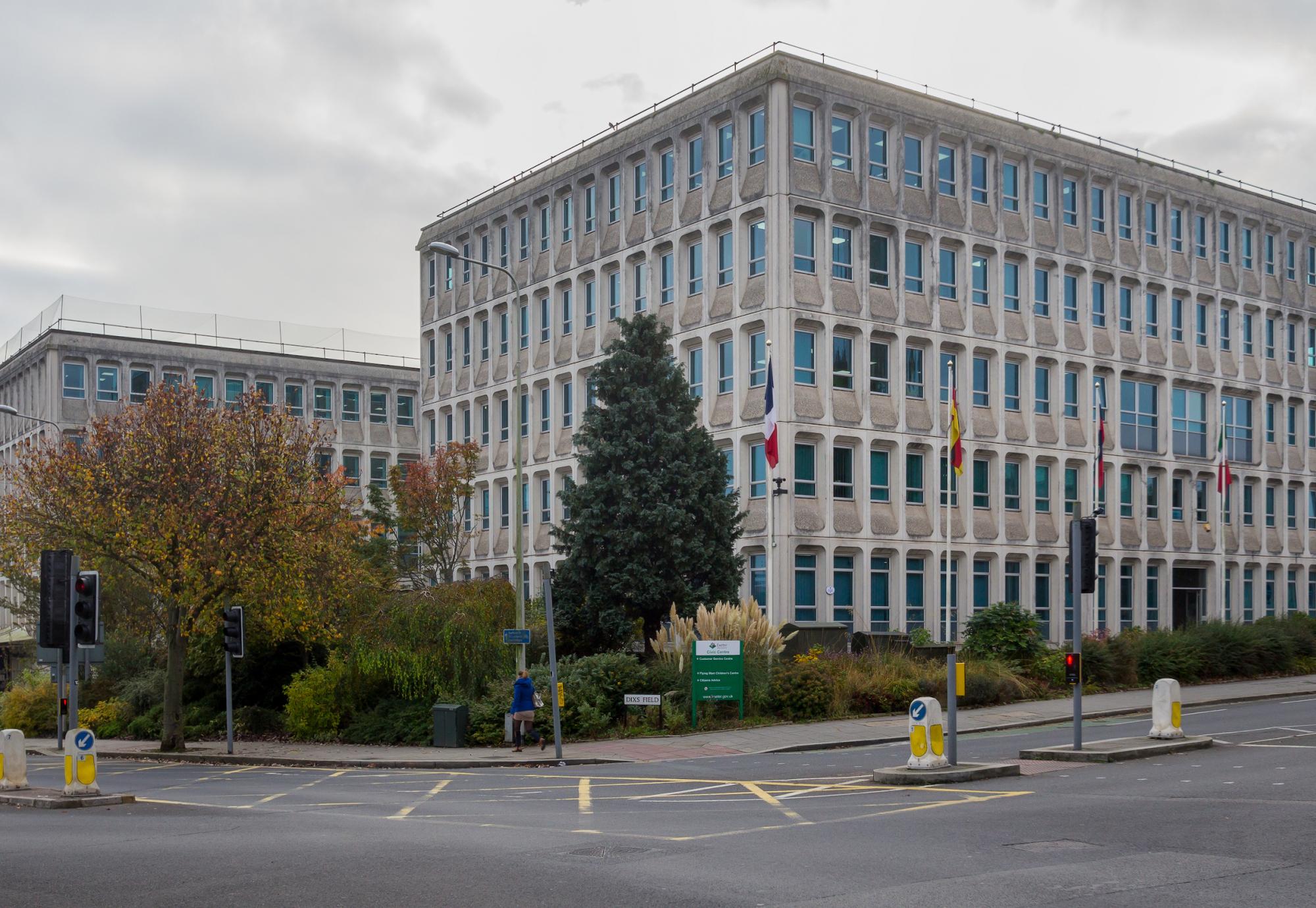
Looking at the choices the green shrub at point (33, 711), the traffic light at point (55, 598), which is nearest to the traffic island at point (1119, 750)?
the traffic light at point (55, 598)

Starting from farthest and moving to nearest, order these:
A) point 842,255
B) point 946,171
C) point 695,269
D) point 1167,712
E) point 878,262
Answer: point 946,171 < point 695,269 < point 878,262 < point 842,255 < point 1167,712

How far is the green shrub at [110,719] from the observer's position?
128 feet

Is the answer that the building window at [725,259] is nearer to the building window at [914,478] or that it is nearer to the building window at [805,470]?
the building window at [805,470]

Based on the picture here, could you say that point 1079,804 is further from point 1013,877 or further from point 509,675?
point 509,675

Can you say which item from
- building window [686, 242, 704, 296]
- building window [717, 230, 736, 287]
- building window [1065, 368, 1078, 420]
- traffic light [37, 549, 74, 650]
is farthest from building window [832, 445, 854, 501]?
traffic light [37, 549, 74, 650]

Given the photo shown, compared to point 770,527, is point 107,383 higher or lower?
higher

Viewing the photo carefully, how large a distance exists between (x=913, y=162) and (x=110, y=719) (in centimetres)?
2962

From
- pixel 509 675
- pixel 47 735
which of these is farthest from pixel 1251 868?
pixel 47 735

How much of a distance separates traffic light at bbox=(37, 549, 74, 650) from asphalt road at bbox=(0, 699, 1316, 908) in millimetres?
2382

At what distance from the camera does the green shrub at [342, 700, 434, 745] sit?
30000 millimetres

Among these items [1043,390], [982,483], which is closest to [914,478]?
[982,483]

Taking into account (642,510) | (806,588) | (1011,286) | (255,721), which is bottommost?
(255,721)

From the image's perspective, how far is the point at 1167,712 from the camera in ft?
72.0

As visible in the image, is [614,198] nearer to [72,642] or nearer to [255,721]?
[255,721]
